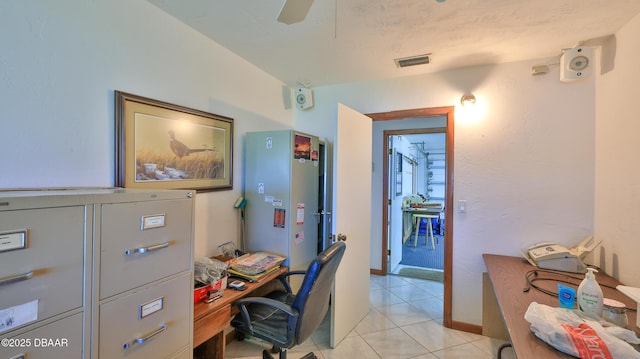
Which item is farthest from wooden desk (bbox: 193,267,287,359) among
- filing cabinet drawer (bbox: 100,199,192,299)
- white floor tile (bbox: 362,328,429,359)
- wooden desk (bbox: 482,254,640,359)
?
wooden desk (bbox: 482,254,640,359)

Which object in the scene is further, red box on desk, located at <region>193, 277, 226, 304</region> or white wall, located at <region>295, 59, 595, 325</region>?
white wall, located at <region>295, 59, 595, 325</region>

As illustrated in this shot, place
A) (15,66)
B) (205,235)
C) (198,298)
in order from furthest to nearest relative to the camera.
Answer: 1. (205,235)
2. (198,298)
3. (15,66)

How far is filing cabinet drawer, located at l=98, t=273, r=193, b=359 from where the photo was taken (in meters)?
1.03

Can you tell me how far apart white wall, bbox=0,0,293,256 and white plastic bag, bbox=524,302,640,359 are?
2041 mm

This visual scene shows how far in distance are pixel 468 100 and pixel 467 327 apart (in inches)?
81.8

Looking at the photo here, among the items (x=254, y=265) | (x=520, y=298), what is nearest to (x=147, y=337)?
(x=254, y=265)

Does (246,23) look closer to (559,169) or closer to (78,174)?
(78,174)

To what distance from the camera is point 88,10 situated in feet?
4.56

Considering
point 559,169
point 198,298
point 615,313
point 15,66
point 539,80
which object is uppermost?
point 539,80

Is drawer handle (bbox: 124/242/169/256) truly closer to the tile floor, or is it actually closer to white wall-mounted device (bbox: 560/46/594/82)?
the tile floor

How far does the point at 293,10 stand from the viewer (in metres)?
1.25

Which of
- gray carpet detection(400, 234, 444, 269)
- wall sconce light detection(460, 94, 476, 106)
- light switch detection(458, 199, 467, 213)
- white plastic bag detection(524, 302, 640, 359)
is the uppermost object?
wall sconce light detection(460, 94, 476, 106)

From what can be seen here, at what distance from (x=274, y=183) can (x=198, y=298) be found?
1.04 m

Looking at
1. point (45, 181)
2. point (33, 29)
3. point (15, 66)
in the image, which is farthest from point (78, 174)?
point (33, 29)
